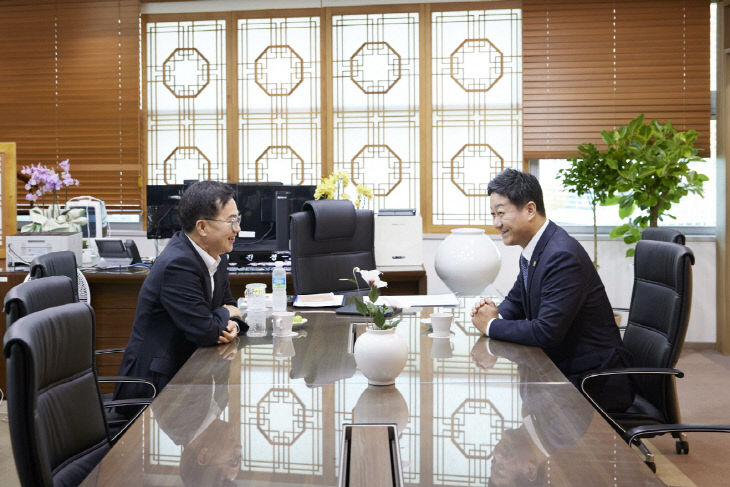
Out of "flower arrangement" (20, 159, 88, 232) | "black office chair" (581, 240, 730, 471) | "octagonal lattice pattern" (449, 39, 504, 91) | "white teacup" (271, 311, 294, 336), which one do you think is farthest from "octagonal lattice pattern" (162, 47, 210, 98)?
"black office chair" (581, 240, 730, 471)

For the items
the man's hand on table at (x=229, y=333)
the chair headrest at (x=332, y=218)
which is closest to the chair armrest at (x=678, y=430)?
Answer: the man's hand on table at (x=229, y=333)

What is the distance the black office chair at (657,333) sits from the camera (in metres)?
2.62

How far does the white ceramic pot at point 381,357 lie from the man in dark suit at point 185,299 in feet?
2.49

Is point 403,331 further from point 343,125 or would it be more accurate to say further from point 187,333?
point 343,125

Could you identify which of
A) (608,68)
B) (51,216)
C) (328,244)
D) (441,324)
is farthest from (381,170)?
(441,324)

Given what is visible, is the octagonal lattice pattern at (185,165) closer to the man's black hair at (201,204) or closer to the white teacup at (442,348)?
the man's black hair at (201,204)

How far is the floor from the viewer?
11.4ft

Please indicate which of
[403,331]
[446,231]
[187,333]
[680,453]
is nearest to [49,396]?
[187,333]

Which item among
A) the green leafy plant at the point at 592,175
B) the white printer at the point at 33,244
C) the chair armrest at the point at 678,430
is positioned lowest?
the chair armrest at the point at 678,430

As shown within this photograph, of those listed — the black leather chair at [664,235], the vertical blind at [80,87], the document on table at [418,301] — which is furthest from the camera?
the vertical blind at [80,87]

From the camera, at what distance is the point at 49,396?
68.3 inches

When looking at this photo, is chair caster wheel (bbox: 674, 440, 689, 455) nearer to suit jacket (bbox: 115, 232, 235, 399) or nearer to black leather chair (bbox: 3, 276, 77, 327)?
suit jacket (bbox: 115, 232, 235, 399)

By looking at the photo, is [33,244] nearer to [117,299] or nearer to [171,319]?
[117,299]

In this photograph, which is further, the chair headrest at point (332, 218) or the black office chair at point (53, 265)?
the chair headrest at point (332, 218)
